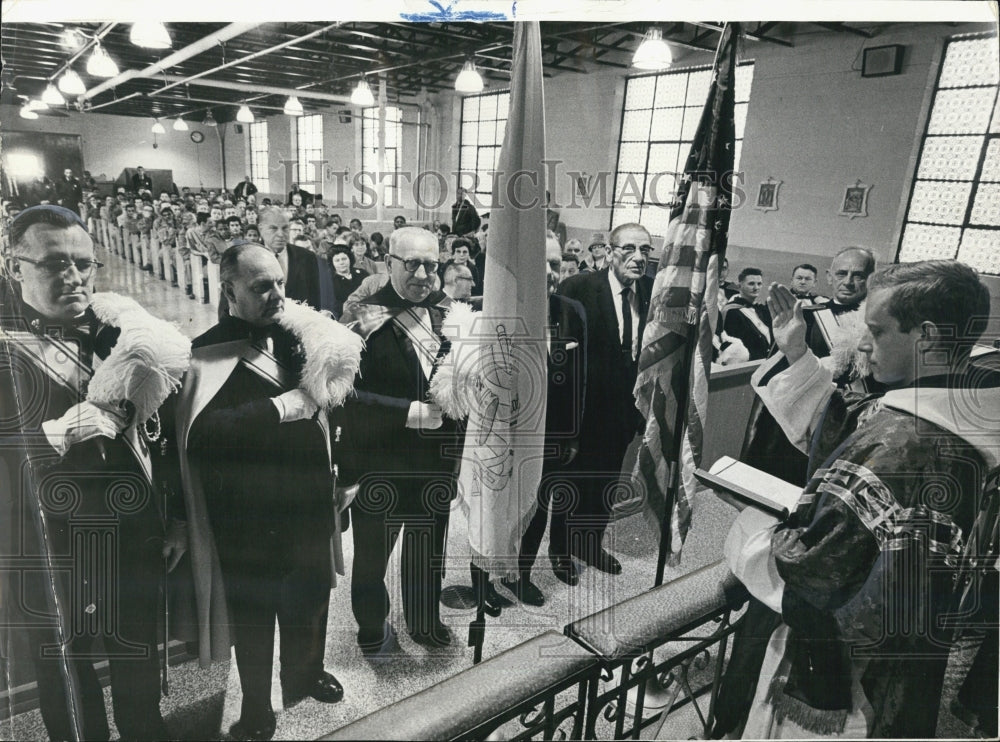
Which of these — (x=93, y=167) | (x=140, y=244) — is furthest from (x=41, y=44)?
(x=140, y=244)

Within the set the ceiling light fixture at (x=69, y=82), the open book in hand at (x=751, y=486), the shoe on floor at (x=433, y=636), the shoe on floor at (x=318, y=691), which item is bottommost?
the shoe on floor at (x=318, y=691)

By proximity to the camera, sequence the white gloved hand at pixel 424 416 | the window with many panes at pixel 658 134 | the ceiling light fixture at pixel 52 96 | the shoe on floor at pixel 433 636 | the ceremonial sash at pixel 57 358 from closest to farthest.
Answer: the ceiling light fixture at pixel 52 96 → the ceremonial sash at pixel 57 358 → the window with many panes at pixel 658 134 → the white gloved hand at pixel 424 416 → the shoe on floor at pixel 433 636

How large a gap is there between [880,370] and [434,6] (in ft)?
5.78

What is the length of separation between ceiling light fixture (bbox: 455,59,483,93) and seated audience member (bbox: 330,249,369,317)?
1.96 ft

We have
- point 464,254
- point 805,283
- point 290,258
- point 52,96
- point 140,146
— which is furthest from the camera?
point 805,283

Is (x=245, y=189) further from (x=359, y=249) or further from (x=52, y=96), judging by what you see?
(x=52, y=96)

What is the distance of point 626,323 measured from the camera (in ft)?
6.87

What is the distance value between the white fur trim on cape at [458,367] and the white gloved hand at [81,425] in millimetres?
929

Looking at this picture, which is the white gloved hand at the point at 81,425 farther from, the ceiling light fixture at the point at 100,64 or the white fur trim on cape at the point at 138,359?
the ceiling light fixture at the point at 100,64

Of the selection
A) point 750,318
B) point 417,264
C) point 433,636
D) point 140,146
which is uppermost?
point 140,146

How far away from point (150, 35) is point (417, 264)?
2.98 feet

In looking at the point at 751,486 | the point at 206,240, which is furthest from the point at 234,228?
the point at 751,486

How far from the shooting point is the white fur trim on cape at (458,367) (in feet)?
6.17

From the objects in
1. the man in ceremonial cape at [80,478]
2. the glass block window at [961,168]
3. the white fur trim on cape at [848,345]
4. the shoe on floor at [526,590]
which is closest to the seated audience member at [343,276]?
the man in ceremonial cape at [80,478]
